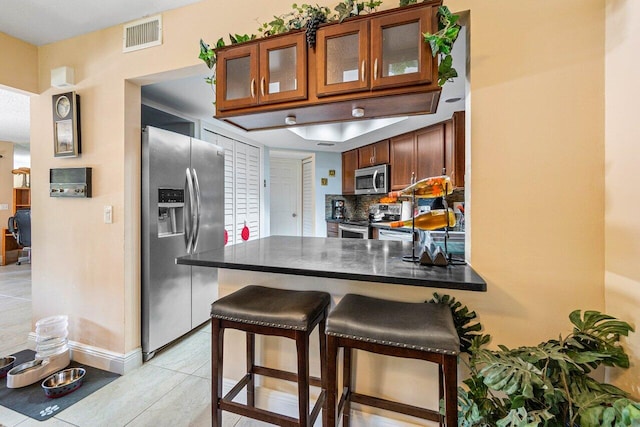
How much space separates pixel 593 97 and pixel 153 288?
2811 mm

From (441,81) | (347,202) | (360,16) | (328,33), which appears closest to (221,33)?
(328,33)

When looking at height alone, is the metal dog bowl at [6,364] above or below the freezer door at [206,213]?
below

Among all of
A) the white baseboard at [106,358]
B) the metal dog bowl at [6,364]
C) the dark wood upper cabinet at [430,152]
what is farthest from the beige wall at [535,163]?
the metal dog bowl at [6,364]

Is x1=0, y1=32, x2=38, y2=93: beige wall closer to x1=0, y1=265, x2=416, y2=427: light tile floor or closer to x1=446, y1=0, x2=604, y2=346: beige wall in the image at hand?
x1=0, y1=265, x2=416, y2=427: light tile floor

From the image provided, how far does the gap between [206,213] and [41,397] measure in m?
1.63

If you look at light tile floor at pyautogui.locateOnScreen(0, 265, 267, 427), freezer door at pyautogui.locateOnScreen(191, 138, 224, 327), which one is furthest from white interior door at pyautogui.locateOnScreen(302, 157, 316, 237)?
light tile floor at pyautogui.locateOnScreen(0, 265, 267, 427)

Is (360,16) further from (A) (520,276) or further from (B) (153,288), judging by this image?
(B) (153,288)

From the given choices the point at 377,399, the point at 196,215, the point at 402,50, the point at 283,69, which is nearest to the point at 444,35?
the point at 402,50

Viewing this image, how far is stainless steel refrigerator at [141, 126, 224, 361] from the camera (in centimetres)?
215

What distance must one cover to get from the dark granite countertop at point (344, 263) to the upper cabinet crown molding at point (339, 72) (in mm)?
778

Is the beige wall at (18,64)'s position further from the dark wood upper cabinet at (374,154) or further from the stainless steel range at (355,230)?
the dark wood upper cabinet at (374,154)

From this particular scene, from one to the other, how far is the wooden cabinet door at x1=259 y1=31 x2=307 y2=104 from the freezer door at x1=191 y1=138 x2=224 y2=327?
4.57ft

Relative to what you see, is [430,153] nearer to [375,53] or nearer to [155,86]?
[375,53]

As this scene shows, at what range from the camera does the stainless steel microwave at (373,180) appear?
4.04 m
